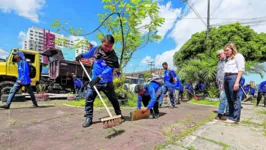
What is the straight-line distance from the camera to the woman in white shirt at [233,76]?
10.3 ft

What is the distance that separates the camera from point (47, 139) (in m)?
2.15

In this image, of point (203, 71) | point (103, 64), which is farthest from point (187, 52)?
point (103, 64)

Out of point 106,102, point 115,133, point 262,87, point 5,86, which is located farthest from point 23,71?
point 262,87

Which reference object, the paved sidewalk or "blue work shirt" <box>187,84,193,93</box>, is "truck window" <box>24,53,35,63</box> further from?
"blue work shirt" <box>187,84,193,93</box>

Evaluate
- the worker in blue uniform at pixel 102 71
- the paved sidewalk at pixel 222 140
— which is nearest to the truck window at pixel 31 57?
the worker in blue uniform at pixel 102 71

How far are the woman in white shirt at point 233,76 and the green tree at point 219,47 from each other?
5876mm

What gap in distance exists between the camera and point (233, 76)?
323cm

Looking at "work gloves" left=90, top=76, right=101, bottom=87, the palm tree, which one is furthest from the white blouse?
the palm tree

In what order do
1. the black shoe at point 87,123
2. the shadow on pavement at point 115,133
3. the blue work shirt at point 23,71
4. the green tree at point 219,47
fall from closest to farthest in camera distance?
the shadow on pavement at point 115,133, the black shoe at point 87,123, the blue work shirt at point 23,71, the green tree at point 219,47

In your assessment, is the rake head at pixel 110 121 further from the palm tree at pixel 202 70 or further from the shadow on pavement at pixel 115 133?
the palm tree at pixel 202 70

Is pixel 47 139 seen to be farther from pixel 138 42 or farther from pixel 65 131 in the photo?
pixel 138 42

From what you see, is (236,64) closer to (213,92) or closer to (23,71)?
(23,71)

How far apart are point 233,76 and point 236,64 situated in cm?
25

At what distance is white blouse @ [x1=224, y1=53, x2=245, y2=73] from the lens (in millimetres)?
3125
